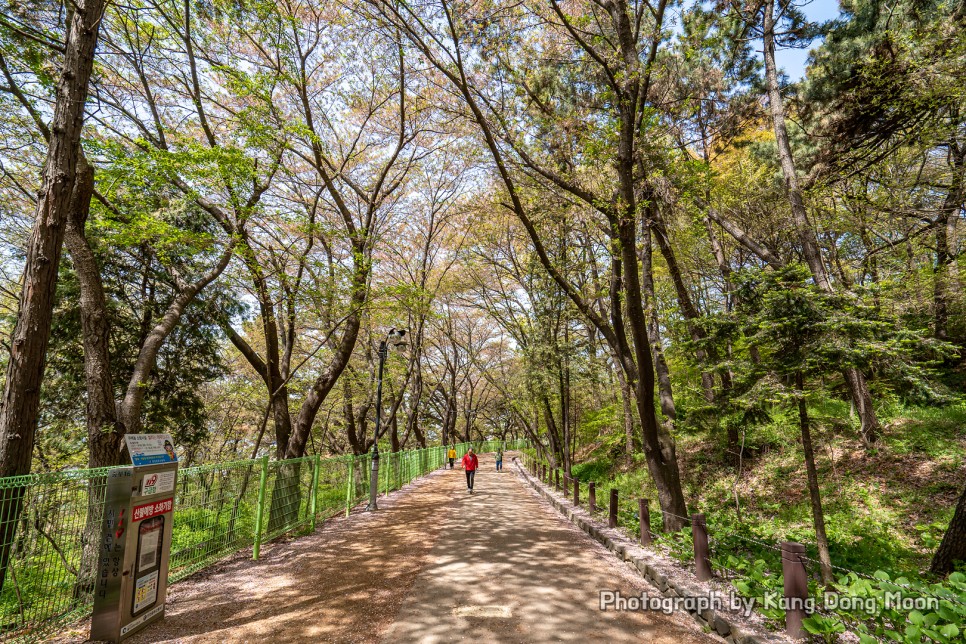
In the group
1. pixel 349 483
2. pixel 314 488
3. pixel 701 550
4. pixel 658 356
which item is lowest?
pixel 349 483

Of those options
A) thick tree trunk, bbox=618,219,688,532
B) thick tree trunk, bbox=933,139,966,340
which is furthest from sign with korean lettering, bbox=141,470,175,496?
thick tree trunk, bbox=933,139,966,340

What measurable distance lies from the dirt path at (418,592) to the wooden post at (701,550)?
795 mm

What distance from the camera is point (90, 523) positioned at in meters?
4.32

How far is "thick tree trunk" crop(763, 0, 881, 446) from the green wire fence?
31.3 ft

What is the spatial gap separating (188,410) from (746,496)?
48.3ft

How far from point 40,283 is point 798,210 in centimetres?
1131

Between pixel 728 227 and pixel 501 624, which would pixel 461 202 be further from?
pixel 501 624

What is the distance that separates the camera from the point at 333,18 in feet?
31.0

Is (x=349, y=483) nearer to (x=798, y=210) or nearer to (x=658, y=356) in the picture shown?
(x=658, y=356)

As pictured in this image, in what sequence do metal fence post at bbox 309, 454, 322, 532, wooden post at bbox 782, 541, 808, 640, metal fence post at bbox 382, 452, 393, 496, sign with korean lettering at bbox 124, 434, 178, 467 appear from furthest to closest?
metal fence post at bbox 382, 452, 393, 496, metal fence post at bbox 309, 454, 322, 532, sign with korean lettering at bbox 124, 434, 178, 467, wooden post at bbox 782, 541, 808, 640

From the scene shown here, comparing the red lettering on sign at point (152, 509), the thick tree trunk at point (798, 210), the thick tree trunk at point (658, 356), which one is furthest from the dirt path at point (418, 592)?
the thick tree trunk at point (798, 210)

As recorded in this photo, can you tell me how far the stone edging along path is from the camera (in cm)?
366

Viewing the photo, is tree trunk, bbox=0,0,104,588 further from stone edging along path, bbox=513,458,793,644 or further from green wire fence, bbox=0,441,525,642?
stone edging along path, bbox=513,458,793,644

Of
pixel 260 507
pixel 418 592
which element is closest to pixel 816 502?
pixel 418 592
